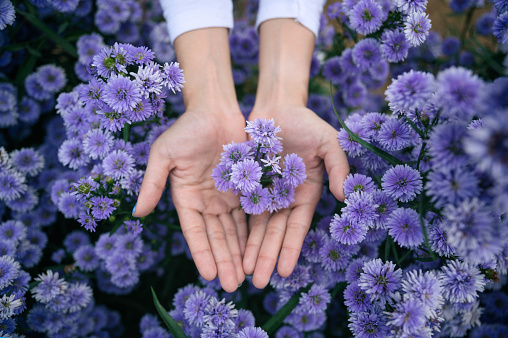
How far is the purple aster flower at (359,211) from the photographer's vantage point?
1.06 m

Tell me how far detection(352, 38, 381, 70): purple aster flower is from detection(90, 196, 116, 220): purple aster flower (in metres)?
1.17

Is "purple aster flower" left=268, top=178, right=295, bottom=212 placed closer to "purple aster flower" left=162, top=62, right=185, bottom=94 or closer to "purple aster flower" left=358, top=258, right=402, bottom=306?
"purple aster flower" left=358, top=258, right=402, bottom=306

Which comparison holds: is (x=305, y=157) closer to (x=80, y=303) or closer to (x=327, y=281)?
(x=327, y=281)

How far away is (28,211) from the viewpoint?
5.41 feet

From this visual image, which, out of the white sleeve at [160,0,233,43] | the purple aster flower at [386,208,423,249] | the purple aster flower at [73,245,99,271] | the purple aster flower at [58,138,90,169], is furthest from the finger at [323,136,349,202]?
the purple aster flower at [73,245,99,271]

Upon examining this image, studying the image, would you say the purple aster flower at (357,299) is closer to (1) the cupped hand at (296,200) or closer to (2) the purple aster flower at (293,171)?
(1) the cupped hand at (296,200)

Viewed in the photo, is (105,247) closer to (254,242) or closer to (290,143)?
(254,242)

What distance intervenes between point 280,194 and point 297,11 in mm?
965

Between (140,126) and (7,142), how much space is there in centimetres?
95

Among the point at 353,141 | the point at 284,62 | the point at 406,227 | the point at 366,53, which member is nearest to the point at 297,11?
the point at 284,62

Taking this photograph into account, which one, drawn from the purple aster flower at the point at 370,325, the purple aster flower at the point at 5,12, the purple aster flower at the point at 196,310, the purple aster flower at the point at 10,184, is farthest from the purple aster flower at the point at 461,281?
the purple aster flower at the point at 5,12

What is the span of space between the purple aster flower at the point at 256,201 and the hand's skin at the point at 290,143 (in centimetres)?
14

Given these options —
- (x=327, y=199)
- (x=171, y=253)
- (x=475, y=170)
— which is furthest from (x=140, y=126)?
(x=475, y=170)

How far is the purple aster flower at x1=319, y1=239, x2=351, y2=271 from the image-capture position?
4.10ft
